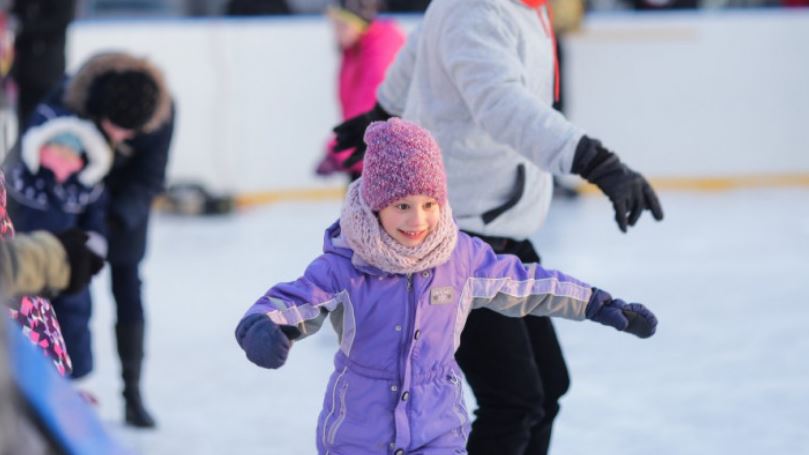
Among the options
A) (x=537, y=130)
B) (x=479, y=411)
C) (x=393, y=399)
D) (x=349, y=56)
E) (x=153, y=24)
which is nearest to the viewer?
(x=393, y=399)

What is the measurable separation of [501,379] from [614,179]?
503 millimetres

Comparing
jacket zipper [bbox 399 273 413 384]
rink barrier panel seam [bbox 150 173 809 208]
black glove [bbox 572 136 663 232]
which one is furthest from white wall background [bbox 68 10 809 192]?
jacket zipper [bbox 399 273 413 384]

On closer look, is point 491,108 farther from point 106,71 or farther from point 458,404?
point 106,71

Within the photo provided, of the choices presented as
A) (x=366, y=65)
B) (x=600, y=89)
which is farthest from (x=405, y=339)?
(x=600, y=89)

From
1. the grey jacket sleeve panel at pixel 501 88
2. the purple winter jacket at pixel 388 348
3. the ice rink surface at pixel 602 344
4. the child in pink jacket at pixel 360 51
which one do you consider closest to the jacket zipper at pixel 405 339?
the purple winter jacket at pixel 388 348

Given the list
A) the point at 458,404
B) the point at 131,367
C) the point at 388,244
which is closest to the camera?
the point at 388,244

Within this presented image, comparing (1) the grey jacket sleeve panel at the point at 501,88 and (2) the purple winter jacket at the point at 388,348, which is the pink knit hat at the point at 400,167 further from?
(1) the grey jacket sleeve panel at the point at 501,88

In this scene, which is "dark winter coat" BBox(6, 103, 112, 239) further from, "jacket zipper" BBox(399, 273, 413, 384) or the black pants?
"jacket zipper" BBox(399, 273, 413, 384)

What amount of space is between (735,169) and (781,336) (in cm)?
443

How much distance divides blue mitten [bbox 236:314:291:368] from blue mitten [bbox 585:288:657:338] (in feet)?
2.02

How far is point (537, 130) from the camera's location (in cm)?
272

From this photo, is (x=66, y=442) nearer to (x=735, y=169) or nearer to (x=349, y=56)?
(x=349, y=56)

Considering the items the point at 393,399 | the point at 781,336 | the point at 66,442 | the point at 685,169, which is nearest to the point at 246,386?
the point at 781,336

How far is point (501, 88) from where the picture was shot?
2.76 metres
